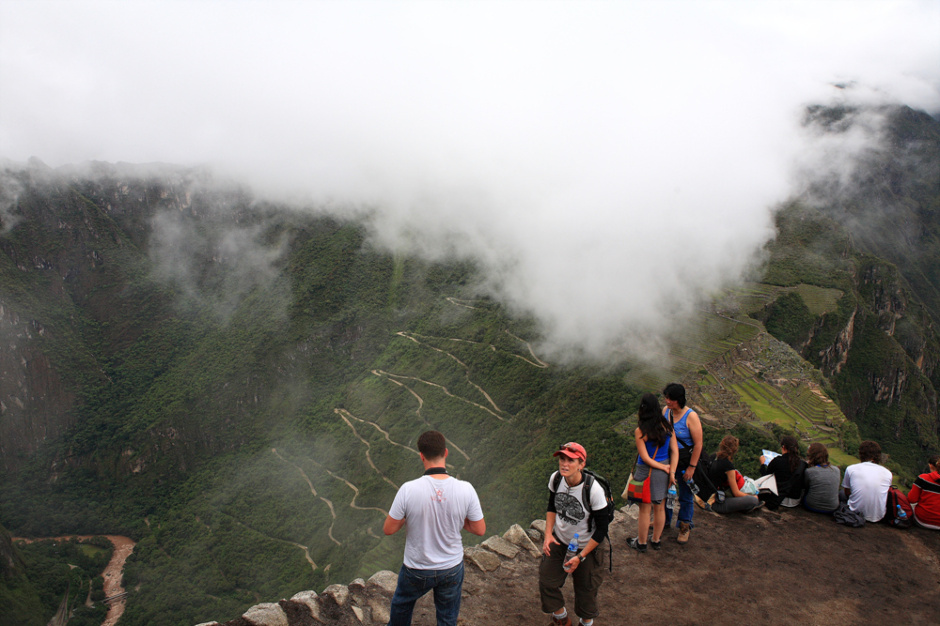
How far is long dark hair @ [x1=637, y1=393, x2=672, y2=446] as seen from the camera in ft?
22.0

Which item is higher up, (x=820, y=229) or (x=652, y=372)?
(x=820, y=229)

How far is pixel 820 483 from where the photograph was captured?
871 cm

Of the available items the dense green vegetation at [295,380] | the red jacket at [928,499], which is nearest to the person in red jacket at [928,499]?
the red jacket at [928,499]

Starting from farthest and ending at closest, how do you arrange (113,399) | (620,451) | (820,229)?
(113,399) → (820,229) → (620,451)

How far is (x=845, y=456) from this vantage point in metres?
24.6

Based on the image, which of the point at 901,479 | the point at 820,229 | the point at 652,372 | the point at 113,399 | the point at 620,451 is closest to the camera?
the point at 901,479

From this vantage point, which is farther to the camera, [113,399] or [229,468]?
[113,399]

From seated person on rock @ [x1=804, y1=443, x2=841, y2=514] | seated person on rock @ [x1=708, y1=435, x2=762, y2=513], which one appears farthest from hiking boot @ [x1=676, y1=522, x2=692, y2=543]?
seated person on rock @ [x1=804, y1=443, x2=841, y2=514]

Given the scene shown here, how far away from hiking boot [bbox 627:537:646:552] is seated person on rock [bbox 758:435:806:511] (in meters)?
3.27

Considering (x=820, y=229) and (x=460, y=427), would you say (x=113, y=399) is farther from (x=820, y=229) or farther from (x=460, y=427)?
(x=820, y=229)

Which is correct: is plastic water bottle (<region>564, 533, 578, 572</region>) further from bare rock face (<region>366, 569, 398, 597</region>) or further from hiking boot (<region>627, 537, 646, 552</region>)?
bare rock face (<region>366, 569, 398, 597</region>)

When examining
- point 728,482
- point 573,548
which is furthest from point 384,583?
point 728,482

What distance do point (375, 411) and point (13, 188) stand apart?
85.6 m

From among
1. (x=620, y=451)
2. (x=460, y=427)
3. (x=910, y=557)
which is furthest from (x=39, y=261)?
(x=910, y=557)
